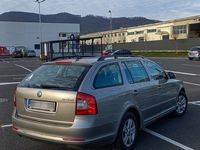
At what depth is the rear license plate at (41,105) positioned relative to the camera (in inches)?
202

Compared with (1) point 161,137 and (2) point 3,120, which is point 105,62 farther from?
(2) point 3,120

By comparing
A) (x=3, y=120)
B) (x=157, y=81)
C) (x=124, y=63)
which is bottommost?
(x=3, y=120)

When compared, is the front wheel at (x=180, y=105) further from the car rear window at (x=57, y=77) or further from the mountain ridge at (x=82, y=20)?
the mountain ridge at (x=82, y=20)

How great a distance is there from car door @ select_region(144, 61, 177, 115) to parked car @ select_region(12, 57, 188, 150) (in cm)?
61

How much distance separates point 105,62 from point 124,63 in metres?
0.54

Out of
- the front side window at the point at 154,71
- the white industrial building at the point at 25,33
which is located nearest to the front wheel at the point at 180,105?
the front side window at the point at 154,71

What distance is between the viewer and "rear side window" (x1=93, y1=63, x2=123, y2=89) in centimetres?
530

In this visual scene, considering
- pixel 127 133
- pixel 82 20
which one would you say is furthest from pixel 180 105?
pixel 82 20

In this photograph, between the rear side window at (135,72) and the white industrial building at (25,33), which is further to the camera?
the white industrial building at (25,33)

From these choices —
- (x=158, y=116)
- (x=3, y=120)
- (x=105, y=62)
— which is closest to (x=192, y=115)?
(x=158, y=116)

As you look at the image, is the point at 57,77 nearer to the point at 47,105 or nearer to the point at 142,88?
the point at 47,105

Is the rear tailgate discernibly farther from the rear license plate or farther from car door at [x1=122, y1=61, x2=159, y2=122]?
car door at [x1=122, y1=61, x2=159, y2=122]

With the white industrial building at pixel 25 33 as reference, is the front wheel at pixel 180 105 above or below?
below

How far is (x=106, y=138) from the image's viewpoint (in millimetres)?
5168
